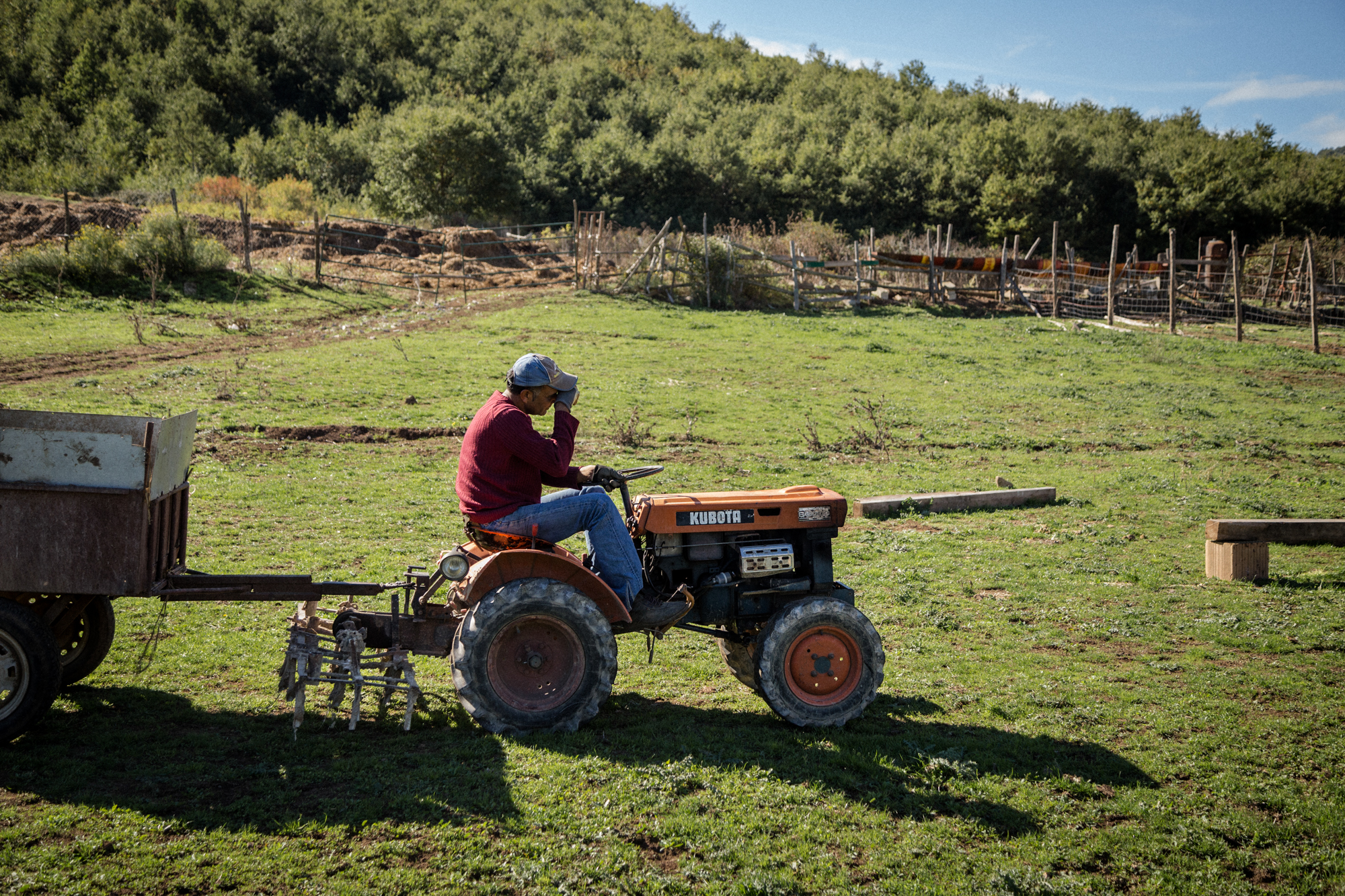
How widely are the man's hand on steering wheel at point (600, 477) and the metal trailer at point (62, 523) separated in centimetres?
242

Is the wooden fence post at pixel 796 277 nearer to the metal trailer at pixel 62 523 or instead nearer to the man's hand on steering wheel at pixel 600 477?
the man's hand on steering wheel at pixel 600 477

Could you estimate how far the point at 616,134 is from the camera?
172 feet

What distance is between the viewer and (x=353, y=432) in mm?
13734

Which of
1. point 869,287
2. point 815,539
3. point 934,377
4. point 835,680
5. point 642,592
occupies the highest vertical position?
point 869,287

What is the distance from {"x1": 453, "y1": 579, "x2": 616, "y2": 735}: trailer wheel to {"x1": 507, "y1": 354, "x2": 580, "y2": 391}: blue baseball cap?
1189mm

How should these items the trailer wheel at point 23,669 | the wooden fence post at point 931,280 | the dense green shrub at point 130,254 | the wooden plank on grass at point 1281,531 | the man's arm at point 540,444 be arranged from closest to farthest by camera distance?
the trailer wheel at point 23,669 < the man's arm at point 540,444 < the wooden plank on grass at point 1281,531 < the dense green shrub at point 130,254 < the wooden fence post at point 931,280

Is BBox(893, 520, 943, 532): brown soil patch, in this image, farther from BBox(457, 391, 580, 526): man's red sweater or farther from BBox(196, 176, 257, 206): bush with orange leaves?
BBox(196, 176, 257, 206): bush with orange leaves

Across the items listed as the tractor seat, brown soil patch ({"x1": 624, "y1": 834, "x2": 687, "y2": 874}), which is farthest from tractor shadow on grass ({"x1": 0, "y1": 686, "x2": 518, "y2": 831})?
the tractor seat

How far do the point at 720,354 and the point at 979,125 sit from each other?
51790mm

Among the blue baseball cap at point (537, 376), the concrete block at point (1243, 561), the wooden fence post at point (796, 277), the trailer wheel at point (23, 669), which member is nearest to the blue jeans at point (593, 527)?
the blue baseball cap at point (537, 376)

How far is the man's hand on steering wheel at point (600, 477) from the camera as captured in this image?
5355mm

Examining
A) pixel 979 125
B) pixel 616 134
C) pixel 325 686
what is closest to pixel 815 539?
pixel 325 686

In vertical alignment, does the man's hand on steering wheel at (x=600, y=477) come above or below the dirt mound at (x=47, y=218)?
below

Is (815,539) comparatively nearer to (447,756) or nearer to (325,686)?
(447,756)
